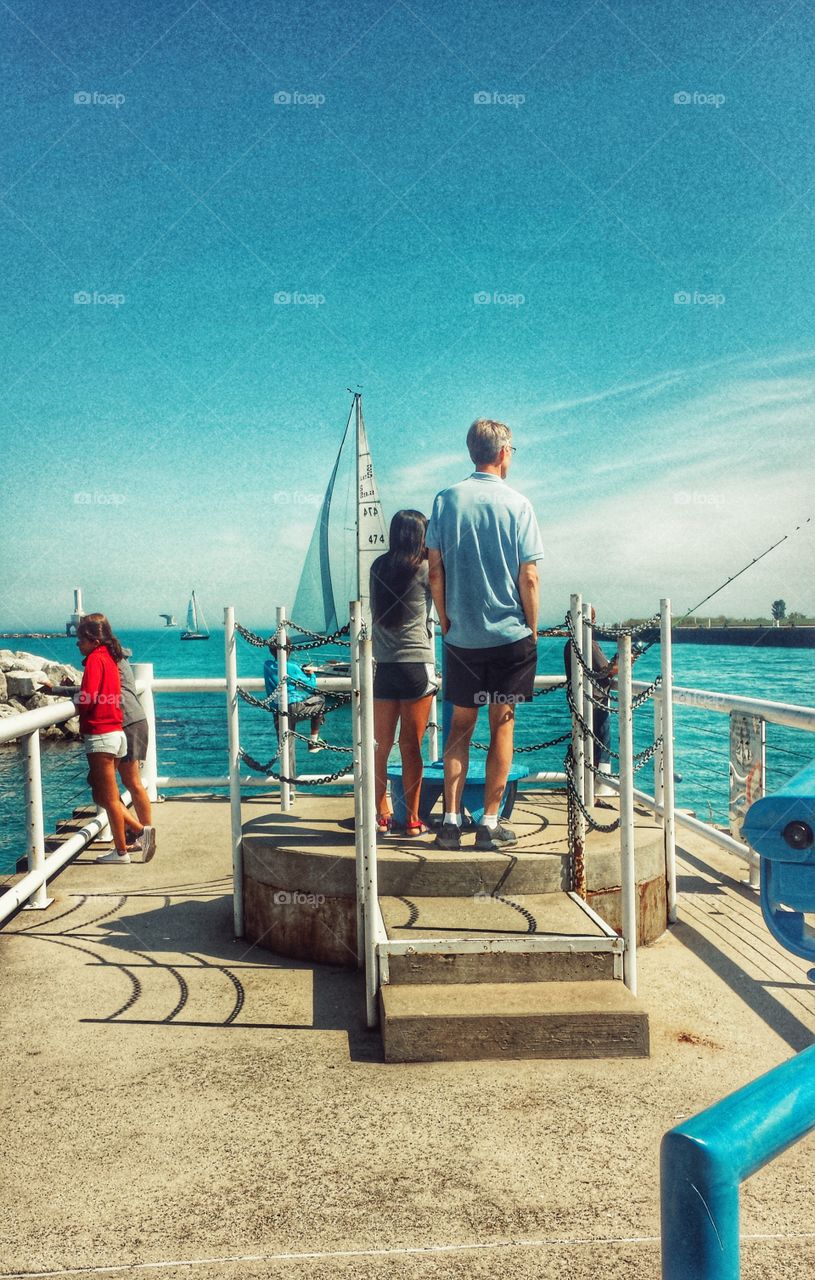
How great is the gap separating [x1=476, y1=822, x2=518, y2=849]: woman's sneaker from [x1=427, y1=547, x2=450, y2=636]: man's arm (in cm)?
102

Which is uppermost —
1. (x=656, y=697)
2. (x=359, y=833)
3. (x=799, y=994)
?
(x=656, y=697)

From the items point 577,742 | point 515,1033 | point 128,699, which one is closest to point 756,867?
point 577,742

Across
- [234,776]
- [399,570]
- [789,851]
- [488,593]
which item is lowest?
[234,776]

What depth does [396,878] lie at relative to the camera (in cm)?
493

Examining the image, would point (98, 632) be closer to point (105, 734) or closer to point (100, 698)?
point (100, 698)

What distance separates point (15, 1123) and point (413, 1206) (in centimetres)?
148

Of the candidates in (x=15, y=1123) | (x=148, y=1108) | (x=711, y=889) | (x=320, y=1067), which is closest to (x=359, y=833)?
(x=320, y=1067)

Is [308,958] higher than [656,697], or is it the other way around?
[656,697]

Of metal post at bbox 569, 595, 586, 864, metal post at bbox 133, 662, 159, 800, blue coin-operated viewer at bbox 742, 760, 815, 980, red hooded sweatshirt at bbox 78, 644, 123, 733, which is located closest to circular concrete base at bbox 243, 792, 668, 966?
metal post at bbox 569, 595, 586, 864

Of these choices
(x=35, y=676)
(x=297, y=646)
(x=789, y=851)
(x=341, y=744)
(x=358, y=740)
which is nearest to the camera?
(x=789, y=851)

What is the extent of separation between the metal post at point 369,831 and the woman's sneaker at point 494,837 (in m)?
0.78

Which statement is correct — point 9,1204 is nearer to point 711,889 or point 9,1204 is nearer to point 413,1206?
point 413,1206

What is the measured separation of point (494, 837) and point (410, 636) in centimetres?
116

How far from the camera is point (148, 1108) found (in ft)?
11.7
